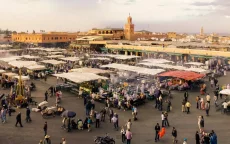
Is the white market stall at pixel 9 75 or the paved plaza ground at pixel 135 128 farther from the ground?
the white market stall at pixel 9 75

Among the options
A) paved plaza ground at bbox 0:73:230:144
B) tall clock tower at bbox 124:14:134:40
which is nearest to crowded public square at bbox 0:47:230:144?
paved plaza ground at bbox 0:73:230:144

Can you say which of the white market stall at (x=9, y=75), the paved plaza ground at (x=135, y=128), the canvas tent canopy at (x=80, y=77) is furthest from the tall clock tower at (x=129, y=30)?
the paved plaza ground at (x=135, y=128)

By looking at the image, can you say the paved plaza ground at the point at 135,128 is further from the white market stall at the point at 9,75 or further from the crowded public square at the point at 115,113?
the white market stall at the point at 9,75

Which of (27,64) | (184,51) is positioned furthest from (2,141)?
(184,51)

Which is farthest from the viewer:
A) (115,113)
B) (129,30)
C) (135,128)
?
(129,30)

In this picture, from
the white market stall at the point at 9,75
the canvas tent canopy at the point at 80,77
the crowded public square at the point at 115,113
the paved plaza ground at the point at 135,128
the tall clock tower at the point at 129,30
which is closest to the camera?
the paved plaza ground at the point at 135,128

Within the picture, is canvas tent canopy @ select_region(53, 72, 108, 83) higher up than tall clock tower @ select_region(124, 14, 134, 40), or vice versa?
tall clock tower @ select_region(124, 14, 134, 40)

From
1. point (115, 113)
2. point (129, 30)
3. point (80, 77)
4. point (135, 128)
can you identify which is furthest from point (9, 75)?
point (129, 30)

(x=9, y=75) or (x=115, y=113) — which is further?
(x=9, y=75)

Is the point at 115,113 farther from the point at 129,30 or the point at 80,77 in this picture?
the point at 129,30

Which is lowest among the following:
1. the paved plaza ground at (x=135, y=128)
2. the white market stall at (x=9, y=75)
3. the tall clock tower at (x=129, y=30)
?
the paved plaza ground at (x=135, y=128)

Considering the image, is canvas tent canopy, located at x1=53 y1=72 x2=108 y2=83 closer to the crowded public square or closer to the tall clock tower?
the crowded public square

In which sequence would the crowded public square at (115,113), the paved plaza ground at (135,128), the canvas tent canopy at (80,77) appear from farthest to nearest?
the canvas tent canopy at (80,77), the crowded public square at (115,113), the paved plaza ground at (135,128)

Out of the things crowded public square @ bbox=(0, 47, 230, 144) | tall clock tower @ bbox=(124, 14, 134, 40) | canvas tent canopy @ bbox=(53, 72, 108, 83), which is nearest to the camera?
crowded public square @ bbox=(0, 47, 230, 144)
